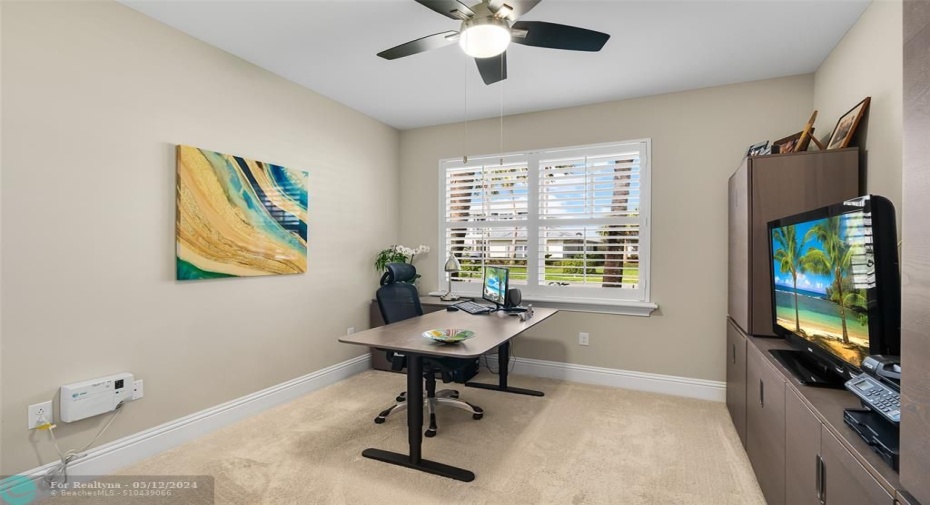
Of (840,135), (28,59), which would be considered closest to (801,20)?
(840,135)

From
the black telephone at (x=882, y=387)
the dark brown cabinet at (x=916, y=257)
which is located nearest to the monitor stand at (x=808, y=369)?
the black telephone at (x=882, y=387)

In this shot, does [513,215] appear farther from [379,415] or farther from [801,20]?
[801,20]

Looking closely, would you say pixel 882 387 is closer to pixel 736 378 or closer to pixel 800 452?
pixel 800 452

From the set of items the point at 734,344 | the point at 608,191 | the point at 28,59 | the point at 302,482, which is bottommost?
the point at 302,482

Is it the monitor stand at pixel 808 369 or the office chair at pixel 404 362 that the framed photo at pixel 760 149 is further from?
the office chair at pixel 404 362

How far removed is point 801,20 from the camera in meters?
2.38

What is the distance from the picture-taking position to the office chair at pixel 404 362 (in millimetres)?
2809

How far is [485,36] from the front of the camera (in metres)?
1.93

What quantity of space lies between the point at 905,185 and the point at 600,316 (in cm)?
305

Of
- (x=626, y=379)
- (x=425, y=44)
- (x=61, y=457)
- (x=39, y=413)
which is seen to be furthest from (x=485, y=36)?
(x=626, y=379)

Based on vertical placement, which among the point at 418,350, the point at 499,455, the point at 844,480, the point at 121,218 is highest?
the point at 121,218

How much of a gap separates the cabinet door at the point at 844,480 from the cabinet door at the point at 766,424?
1.48 feet

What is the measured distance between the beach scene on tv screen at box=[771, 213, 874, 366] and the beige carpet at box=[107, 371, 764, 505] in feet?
3.10

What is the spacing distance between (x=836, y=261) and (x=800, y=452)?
2.26 ft
